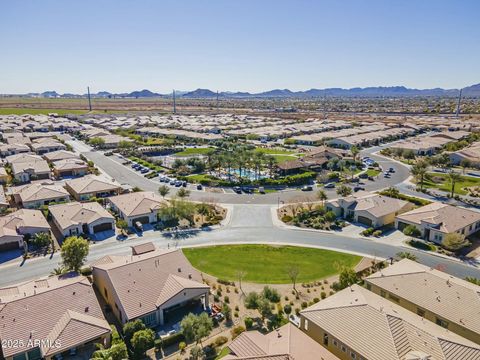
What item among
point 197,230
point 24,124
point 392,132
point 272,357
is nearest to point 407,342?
point 272,357

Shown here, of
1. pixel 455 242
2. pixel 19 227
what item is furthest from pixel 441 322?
pixel 19 227

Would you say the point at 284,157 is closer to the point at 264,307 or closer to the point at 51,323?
the point at 264,307

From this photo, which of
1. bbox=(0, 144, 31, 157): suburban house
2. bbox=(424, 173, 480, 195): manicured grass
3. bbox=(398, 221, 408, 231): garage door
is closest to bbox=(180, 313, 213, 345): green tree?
bbox=(398, 221, 408, 231): garage door

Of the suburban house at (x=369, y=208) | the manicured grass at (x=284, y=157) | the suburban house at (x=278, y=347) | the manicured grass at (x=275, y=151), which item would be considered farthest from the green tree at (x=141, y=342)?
the manicured grass at (x=275, y=151)

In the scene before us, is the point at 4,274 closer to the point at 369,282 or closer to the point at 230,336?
the point at 230,336

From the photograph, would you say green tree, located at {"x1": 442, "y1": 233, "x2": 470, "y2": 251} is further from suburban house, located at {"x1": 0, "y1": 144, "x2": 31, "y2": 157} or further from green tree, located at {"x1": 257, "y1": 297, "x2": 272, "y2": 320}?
suburban house, located at {"x1": 0, "y1": 144, "x2": 31, "y2": 157}

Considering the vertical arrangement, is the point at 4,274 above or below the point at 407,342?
below

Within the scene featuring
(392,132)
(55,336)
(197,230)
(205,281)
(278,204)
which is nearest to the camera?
(55,336)
